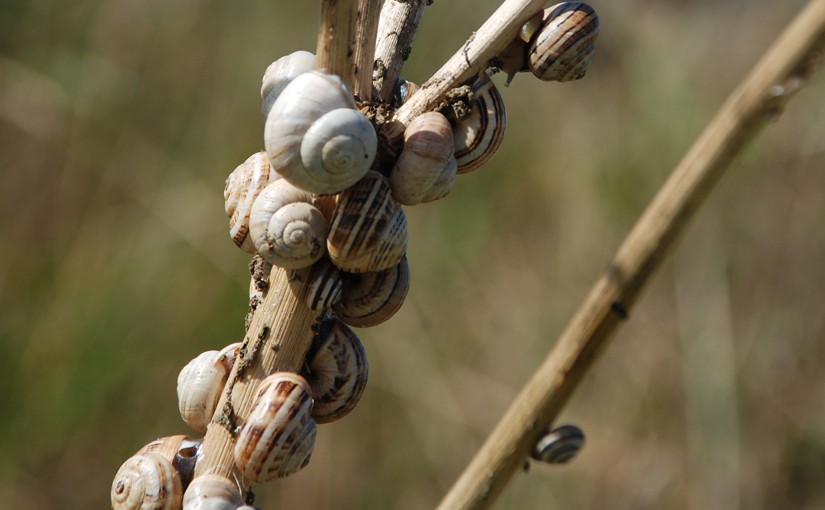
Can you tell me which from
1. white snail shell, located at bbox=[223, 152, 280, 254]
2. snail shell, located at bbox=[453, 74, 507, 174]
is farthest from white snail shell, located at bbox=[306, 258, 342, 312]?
snail shell, located at bbox=[453, 74, 507, 174]

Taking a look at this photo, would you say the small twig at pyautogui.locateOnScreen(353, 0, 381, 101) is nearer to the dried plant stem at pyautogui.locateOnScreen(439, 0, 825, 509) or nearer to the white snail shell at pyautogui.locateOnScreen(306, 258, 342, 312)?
the white snail shell at pyautogui.locateOnScreen(306, 258, 342, 312)

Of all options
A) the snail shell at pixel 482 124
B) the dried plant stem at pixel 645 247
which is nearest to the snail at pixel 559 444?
the dried plant stem at pixel 645 247

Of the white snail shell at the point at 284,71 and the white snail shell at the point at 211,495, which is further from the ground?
the white snail shell at the point at 284,71

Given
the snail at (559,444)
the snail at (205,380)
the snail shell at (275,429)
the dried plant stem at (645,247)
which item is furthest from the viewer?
the snail at (205,380)

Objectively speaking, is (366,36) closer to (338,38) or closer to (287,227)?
(338,38)

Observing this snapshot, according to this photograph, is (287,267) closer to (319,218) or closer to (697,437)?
(319,218)

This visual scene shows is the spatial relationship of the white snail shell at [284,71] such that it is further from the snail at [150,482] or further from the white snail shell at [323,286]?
the snail at [150,482]
